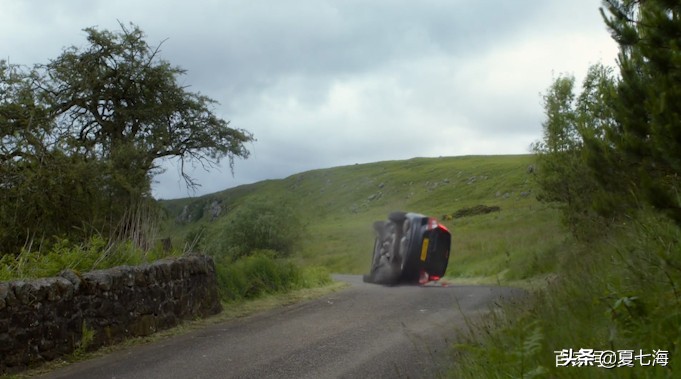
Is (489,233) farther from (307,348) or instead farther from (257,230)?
(307,348)

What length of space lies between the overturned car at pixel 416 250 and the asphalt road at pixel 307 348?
782 centimetres

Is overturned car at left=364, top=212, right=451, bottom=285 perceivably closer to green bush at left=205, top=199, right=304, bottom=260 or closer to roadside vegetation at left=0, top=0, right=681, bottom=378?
roadside vegetation at left=0, top=0, right=681, bottom=378

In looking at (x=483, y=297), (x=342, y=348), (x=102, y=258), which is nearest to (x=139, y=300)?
(x=102, y=258)

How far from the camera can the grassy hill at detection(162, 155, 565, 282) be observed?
28.2m

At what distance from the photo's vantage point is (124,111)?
23.2m

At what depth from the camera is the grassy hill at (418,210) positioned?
92.6ft

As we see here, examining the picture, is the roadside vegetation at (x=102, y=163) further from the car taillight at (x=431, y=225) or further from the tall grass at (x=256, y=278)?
the car taillight at (x=431, y=225)

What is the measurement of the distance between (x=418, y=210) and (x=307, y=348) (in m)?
78.3

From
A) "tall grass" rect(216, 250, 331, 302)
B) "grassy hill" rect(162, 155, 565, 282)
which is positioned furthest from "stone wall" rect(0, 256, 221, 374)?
"grassy hill" rect(162, 155, 565, 282)

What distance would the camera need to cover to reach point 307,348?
9062 millimetres

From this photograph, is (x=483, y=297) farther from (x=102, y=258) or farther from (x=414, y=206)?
(x=414, y=206)

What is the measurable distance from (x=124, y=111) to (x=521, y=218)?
123 ft

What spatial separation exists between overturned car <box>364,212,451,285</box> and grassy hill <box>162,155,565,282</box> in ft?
8.62

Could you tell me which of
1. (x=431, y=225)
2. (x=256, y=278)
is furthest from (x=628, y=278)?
(x=431, y=225)
